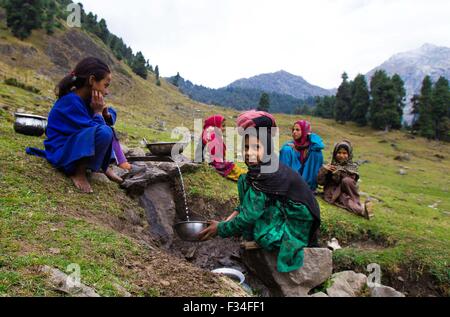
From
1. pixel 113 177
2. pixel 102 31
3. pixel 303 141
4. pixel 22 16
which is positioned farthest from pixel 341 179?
pixel 102 31

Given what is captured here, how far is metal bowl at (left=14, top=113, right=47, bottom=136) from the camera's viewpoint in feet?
21.5

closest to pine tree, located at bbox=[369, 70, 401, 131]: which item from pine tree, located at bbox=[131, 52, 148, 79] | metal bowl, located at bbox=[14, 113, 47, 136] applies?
pine tree, located at bbox=[131, 52, 148, 79]

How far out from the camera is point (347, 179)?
7738 mm

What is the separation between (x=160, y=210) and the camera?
19.2ft

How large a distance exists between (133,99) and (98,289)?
42840mm

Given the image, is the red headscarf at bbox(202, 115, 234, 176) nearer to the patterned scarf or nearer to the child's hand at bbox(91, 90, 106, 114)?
the patterned scarf

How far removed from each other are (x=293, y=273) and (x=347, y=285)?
31.8 inches

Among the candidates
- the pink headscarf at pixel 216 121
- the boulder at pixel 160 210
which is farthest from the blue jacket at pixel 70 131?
the pink headscarf at pixel 216 121

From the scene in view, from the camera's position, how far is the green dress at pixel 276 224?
12.0 feet

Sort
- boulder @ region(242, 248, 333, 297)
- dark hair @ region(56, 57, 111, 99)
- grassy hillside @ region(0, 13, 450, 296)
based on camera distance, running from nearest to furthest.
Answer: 1. grassy hillside @ region(0, 13, 450, 296)
2. boulder @ region(242, 248, 333, 297)
3. dark hair @ region(56, 57, 111, 99)

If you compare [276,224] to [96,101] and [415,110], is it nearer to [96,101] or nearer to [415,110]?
[96,101]

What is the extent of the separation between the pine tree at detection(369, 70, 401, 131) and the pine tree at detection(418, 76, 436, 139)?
353 centimetres

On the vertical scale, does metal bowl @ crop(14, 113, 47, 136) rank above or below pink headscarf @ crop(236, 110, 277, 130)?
below

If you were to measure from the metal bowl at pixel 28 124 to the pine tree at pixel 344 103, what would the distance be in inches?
2510
